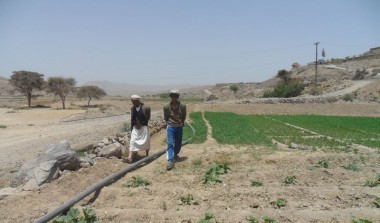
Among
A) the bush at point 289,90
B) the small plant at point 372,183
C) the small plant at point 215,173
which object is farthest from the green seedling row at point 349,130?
the bush at point 289,90

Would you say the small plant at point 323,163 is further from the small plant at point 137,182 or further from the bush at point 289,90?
the bush at point 289,90

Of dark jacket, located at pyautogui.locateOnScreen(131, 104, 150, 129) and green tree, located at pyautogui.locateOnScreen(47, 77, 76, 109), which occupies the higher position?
green tree, located at pyautogui.locateOnScreen(47, 77, 76, 109)

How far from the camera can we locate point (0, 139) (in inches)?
920

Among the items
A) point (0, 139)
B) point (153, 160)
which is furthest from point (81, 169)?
point (0, 139)

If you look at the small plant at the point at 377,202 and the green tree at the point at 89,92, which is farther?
the green tree at the point at 89,92

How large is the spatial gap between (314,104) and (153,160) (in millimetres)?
36560

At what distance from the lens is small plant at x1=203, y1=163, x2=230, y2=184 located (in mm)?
8602

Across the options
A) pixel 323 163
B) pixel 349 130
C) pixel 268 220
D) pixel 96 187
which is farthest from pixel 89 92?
pixel 268 220

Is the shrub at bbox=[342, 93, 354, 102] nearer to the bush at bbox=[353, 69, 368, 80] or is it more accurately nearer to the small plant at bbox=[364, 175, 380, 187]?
the bush at bbox=[353, 69, 368, 80]

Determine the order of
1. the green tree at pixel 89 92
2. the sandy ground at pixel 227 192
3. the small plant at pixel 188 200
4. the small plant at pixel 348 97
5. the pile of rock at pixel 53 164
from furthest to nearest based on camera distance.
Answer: the green tree at pixel 89 92 → the small plant at pixel 348 97 → the pile of rock at pixel 53 164 → the small plant at pixel 188 200 → the sandy ground at pixel 227 192

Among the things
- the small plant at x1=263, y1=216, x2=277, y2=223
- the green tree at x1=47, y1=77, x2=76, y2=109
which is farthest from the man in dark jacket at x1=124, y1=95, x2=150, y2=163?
the green tree at x1=47, y1=77, x2=76, y2=109

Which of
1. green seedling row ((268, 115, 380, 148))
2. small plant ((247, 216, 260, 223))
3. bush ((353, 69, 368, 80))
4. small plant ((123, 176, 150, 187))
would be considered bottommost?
green seedling row ((268, 115, 380, 148))

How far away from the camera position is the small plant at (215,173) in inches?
339

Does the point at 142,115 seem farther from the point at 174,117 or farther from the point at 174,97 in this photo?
the point at 174,97
